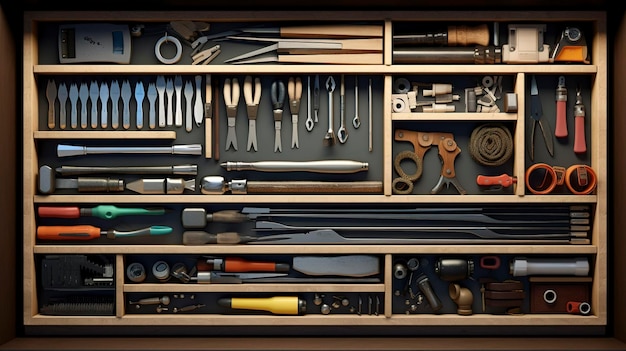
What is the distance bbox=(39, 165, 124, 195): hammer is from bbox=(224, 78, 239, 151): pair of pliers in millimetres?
572

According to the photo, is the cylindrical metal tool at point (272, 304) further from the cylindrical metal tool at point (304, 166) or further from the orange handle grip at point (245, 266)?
the cylindrical metal tool at point (304, 166)

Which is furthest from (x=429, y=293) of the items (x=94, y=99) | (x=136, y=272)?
(x=94, y=99)

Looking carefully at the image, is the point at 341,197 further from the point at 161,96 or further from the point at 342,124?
the point at 161,96

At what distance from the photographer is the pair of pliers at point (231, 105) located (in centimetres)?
318

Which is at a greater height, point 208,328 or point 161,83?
point 161,83

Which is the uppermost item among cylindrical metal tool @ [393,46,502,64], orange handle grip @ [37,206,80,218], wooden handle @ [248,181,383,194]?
cylindrical metal tool @ [393,46,502,64]

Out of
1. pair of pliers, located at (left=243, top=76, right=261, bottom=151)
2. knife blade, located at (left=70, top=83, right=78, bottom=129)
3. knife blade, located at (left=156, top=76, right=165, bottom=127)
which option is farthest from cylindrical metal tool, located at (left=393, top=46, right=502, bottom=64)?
knife blade, located at (left=70, top=83, right=78, bottom=129)

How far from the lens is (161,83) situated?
3207 mm

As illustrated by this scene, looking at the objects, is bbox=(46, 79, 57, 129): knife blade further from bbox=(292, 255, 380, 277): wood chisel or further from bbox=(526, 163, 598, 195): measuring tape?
bbox=(526, 163, 598, 195): measuring tape

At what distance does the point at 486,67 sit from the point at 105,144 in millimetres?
1902

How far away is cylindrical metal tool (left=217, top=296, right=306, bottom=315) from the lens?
312 centimetres

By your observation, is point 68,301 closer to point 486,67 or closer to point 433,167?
point 433,167
